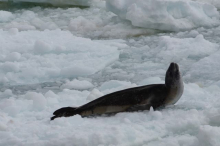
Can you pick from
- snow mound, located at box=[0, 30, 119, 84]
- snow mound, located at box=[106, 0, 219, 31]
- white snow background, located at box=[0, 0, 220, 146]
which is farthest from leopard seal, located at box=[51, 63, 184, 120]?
snow mound, located at box=[106, 0, 219, 31]

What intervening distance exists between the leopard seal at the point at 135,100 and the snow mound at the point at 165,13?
3669 mm

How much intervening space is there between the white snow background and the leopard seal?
106 millimetres

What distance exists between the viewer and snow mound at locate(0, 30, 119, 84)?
6.08 meters

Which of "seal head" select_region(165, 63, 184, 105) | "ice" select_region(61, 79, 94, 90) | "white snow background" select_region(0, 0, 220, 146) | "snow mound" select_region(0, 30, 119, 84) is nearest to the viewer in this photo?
"white snow background" select_region(0, 0, 220, 146)

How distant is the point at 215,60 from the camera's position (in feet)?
21.0

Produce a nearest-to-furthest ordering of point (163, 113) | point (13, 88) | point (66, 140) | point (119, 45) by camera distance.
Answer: point (66, 140)
point (163, 113)
point (13, 88)
point (119, 45)

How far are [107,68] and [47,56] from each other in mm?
773

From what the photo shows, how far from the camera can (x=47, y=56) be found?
6488mm

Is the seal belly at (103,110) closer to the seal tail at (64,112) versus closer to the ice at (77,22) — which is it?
the seal tail at (64,112)

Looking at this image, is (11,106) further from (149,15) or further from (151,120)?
(149,15)

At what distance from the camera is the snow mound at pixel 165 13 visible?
821 cm

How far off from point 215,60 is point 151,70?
2.71 ft

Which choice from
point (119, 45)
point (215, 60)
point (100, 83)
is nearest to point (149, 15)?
point (119, 45)

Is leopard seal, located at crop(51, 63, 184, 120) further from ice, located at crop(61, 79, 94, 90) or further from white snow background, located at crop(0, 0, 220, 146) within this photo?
ice, located at crop(61, 79, 94, 90)
